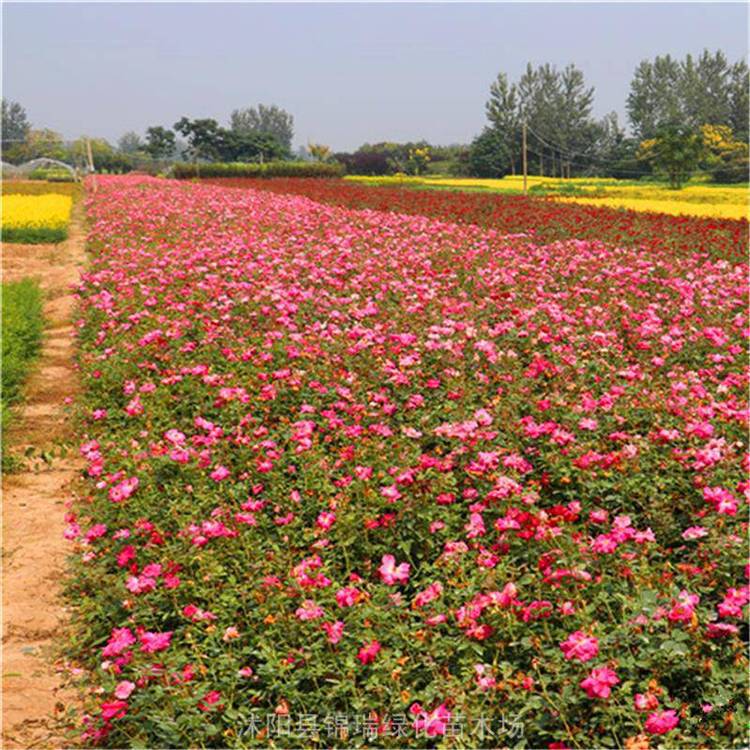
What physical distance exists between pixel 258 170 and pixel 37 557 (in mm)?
46662

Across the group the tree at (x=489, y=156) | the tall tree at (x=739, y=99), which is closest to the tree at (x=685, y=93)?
the tall tree at (x=739, y=99)

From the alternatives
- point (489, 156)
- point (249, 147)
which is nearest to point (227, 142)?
point (249, 147)

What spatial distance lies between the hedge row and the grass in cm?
3954

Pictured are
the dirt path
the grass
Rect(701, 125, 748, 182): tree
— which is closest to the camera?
the dirt path

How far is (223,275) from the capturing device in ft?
25.8

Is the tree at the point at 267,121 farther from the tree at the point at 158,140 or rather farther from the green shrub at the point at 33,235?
the green shrub at the point at 33,235

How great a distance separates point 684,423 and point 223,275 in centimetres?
533

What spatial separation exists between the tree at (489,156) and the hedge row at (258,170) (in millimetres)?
9724

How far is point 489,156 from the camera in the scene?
51562 mm

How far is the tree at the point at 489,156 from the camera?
2029 inches

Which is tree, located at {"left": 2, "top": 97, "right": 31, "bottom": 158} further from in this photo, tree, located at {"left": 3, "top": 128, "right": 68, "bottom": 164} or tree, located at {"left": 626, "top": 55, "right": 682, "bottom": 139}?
tree, located at {"left": 626, "top": 55, "right": 682, "bottom": 139}

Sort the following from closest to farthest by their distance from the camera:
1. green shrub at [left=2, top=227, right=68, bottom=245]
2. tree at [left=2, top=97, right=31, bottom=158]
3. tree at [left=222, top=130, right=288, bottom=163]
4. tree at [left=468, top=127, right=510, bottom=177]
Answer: green shrub at [left=2, top=227, right=68, bottom=245] < tree at [left=468, top=127, right=510, bottom=177] < tree at [left=222, top=130, right=288, bottom=163] < tree at [left=2, top=97, right=31, bottom=158]

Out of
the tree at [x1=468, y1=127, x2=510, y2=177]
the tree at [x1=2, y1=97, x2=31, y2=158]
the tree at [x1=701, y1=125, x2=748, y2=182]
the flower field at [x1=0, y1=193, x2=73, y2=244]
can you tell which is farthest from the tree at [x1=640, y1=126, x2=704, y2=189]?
the tree at [x1=2, y1=97, x2=31, y2=158]

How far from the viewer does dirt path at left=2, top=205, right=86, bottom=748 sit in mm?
2875
